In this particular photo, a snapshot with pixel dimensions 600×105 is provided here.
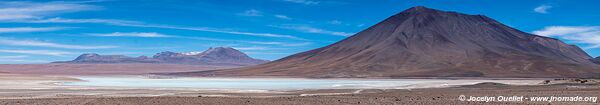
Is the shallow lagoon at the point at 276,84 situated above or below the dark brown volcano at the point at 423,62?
below

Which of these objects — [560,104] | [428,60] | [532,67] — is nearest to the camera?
[560,104]

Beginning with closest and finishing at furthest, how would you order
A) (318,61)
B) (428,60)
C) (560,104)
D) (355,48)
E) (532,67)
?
(560,104) → (532,67) → (428,60) → (318,61) → (355,48)

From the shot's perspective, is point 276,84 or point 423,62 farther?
point 423,62

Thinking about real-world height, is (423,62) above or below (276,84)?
above

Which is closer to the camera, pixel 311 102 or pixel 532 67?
pixel 311 102

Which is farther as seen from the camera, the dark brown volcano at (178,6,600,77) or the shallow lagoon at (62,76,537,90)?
the dark brown volcano at (178,6,600,77)

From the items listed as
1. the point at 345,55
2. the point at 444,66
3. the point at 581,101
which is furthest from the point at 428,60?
the point at 581,101

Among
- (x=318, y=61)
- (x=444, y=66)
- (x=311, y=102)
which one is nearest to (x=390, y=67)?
(x=444, y=66)

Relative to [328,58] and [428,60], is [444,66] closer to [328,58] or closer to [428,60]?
[428,60]

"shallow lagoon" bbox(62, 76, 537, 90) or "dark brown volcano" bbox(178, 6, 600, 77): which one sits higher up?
"dark brown volcano" bbox(178, 6, 600, 77)

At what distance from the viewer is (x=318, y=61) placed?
177 meters

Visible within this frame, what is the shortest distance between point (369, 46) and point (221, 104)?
6638 inches

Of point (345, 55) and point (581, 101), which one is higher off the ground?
point (345, 55)

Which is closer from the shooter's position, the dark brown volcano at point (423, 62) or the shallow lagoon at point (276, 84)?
the shallow lagoon at point (276, 84)
